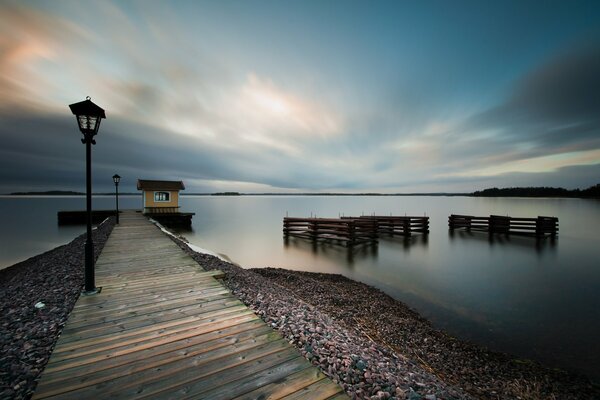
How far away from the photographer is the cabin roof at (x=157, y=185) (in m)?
31.8

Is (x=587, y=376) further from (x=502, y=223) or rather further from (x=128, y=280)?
(x=502, y=223)

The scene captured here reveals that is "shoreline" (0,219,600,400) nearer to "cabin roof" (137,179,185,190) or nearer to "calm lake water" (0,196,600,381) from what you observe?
"calm lake water" (0,196,600,381)

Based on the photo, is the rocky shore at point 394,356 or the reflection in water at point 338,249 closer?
the rocky shore at point 394,356

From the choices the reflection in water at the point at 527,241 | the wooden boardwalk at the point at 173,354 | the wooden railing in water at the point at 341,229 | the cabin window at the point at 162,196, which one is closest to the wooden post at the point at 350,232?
the wooden railing in water at the point at 341,229

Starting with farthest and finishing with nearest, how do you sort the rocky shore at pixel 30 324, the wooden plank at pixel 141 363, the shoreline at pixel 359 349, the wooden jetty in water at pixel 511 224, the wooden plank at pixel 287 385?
the wooden jetty in water at pixel 511 224, the shoreline at pixel 359 349, the rocky shore at pixel 30 324, the wooden plank at pixel 141 363, the wooden plank at pixel 287 385

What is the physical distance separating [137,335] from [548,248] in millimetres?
26348

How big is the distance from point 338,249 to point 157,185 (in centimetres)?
2747

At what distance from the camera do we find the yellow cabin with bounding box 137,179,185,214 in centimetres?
3200

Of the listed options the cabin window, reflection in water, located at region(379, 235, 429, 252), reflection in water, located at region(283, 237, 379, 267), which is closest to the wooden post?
reflection in water, located at region(283, 237, 379, 267)

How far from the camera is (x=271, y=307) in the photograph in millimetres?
4711

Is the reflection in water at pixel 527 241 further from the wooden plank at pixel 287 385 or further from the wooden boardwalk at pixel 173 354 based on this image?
the wooden boardwalk at pixel 173 354

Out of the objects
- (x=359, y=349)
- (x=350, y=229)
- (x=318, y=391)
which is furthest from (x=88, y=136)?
(x=350, y=229)

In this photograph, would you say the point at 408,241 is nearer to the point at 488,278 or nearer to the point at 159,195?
the point at 488,278

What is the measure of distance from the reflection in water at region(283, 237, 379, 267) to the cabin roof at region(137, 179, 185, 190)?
2059cm
